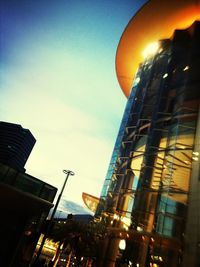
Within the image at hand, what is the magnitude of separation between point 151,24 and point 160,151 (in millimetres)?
17003

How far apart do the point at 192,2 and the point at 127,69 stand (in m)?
12.4

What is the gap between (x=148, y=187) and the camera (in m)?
18.9

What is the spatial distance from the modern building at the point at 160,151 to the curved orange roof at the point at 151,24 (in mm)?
97

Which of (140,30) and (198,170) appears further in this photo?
(140,30)

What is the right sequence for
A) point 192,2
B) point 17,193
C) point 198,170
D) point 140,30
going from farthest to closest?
point 140,30, point 192,2, point 198,170, point 17,193

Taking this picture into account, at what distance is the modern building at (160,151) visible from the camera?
1664cm

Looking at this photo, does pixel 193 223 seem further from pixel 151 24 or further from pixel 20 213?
pixel 151 24

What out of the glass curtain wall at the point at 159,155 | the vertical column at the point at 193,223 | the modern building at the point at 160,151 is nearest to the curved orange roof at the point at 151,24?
the modern building at the point at 160,151

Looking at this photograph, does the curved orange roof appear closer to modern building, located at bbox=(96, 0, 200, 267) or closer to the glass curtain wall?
modern building, located at bbox=(96, 0, 200, 267)

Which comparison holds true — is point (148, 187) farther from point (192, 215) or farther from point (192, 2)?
point (192, 2)

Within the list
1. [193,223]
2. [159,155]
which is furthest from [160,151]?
[193,223]

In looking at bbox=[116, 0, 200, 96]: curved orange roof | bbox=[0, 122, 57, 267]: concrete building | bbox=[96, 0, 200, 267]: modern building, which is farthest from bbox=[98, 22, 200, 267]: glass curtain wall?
bbox=[0, 122, 57, 267]: concrete building

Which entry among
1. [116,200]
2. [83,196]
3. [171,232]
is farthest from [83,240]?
[171,232]

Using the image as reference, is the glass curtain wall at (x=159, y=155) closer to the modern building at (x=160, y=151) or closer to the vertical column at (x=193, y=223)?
the modern building at (x=160, y=151)
